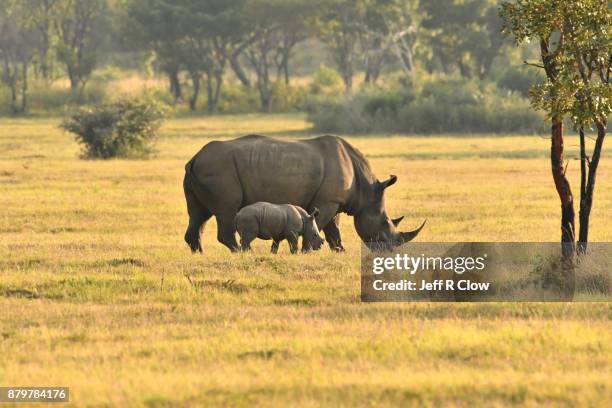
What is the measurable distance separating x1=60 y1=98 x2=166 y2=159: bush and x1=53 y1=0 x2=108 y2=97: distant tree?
3533 cm

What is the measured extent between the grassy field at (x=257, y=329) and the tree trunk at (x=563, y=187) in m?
1.88

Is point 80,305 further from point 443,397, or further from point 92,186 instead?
point 92,186

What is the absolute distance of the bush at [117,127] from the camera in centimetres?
3619

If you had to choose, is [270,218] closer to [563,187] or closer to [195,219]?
[195,219]

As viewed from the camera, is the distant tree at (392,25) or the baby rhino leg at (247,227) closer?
the baby rhino leg at (247,227)

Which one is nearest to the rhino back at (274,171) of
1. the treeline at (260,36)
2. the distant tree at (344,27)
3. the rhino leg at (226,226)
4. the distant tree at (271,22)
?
the rhino leg at (226,226)

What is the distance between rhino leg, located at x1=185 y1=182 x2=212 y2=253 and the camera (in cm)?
1565

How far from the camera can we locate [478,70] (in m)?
75.0

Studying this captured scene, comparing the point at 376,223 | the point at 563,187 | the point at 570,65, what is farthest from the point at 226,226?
the point at 570,65

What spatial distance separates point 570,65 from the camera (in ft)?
44.2

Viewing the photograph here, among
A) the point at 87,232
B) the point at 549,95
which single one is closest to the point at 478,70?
the point at 87,232

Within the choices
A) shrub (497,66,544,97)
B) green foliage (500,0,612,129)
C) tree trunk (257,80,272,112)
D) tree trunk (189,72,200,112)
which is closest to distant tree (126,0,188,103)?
tree trunk (189,72,200,112)

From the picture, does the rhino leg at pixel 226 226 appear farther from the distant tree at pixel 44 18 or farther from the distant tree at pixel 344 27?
the distant tree at pixel 44 18

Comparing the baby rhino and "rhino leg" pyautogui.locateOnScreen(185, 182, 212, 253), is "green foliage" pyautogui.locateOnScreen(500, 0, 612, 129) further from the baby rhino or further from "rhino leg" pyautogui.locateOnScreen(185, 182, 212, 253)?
"rhino leg" pyautogui.locateOnScreen(185, 182, 212, 253)
